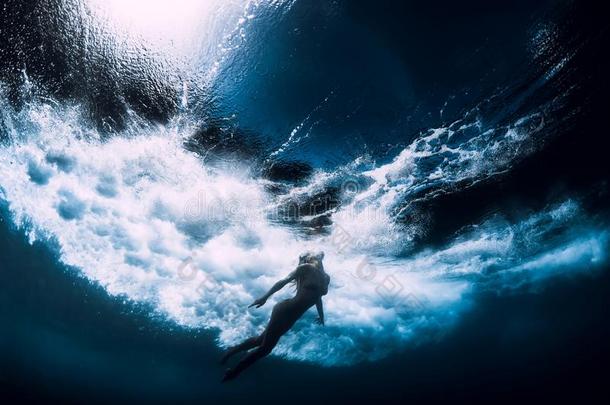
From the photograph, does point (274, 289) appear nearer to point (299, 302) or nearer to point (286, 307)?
point (286, 307)

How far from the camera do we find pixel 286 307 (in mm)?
5719

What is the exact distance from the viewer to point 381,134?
22.3ft

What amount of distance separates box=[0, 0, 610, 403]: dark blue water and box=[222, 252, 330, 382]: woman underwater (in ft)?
8.93

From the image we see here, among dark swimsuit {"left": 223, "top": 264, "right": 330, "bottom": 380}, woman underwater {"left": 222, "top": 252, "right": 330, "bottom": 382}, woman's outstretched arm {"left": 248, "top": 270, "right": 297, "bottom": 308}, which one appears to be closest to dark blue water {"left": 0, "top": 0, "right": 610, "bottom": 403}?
woman underwater {"left": 222, "top": 252, "right": 330, "bottom": 382}

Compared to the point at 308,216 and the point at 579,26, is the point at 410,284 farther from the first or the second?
the point at 579,26

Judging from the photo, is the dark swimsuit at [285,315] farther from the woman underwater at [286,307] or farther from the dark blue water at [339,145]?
the dark blue water at [339,145]

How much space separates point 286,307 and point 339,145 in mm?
3742

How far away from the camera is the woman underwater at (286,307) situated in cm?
506

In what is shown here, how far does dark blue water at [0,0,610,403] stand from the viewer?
5.17 m

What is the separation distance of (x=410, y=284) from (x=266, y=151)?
12.6 m

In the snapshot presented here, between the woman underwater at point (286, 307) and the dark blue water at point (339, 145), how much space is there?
2.72m

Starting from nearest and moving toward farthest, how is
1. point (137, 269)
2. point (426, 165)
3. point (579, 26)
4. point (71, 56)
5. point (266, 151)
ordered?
point (579, 26) < point (71, 56) < point (266, 151) < point (426, 165) < point (137, 269)

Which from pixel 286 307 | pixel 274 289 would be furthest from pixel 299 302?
pixel 274 289

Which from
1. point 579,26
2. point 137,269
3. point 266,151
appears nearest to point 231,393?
point 137,269
